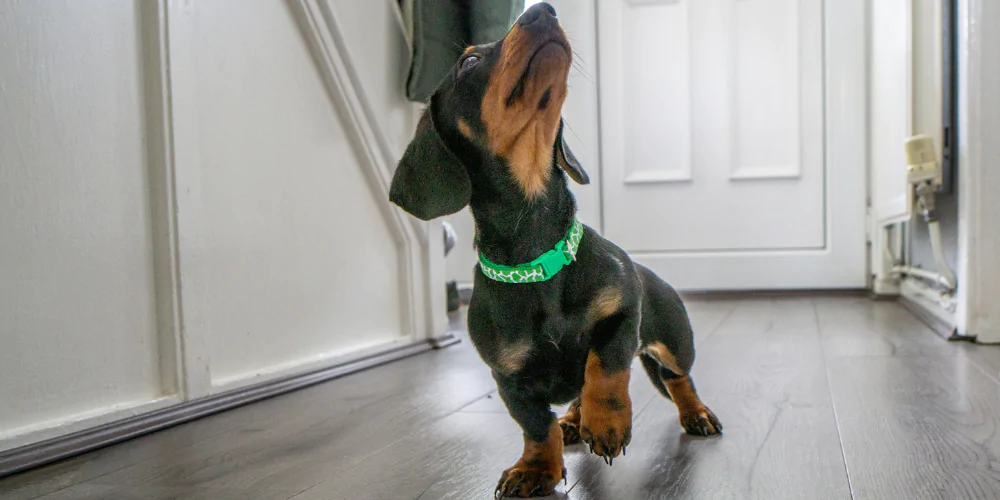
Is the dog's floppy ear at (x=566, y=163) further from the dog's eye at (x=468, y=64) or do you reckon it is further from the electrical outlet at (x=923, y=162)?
the electrical outlet at (x=923, y=162)

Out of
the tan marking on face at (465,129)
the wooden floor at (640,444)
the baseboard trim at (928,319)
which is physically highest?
the tan marking on face at (465,129)

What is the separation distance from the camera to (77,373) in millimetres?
1446

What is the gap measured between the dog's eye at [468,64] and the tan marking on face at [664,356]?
1.72 feet

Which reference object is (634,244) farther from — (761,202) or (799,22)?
(799,22)

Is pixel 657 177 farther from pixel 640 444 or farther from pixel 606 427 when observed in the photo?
pixel 606 427

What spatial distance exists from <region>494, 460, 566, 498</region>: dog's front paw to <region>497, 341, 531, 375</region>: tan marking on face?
14 cm

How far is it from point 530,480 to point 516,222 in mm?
345

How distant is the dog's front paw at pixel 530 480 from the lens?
1083mm

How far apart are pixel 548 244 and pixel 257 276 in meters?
1.02

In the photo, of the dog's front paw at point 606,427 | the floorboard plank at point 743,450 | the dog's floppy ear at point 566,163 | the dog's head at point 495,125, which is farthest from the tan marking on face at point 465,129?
the floorboard plank at point 743,450

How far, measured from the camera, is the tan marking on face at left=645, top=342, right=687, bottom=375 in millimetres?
1330

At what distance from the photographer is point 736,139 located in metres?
3.94

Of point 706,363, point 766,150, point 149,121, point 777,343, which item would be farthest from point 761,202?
point 149,121

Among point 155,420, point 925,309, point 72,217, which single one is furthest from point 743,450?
point 925,309
